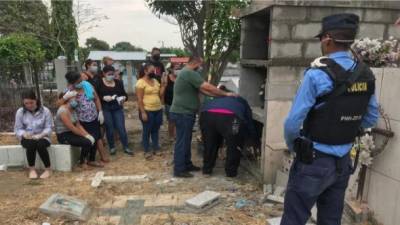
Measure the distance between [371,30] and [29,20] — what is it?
15556 mm

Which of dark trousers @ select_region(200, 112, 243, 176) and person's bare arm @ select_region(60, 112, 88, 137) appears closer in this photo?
dark trousers @ select_region(200, 112, 243, 176)

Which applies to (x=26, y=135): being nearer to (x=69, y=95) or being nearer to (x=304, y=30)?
(x=69, y=95)

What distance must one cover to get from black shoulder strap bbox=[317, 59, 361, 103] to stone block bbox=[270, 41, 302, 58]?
239 cm

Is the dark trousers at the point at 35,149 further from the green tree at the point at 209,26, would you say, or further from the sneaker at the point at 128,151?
the green tree at the point at 209,26

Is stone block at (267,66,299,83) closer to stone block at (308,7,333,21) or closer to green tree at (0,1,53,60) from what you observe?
stone block at (308,7,333,21)

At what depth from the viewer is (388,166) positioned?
11.2 feet

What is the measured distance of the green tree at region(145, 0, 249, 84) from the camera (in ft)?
27.5

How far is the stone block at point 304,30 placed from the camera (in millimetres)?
4816

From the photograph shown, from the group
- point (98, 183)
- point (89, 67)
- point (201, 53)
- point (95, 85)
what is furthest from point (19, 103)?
point (98, 183)

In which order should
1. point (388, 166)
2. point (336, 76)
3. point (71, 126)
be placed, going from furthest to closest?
point (71, 126) < point (388, 166) < point (336, 76)

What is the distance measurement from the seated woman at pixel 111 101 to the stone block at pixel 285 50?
117 inches

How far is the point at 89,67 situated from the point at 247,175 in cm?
377

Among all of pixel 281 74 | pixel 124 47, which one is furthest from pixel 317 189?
pixel 124 47

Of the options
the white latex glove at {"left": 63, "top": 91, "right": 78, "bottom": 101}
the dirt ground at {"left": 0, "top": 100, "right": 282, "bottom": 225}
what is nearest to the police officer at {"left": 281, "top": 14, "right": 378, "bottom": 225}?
the dirt ground at {"left": 0, "top": 100, "right": 282, "bottom": 225}
